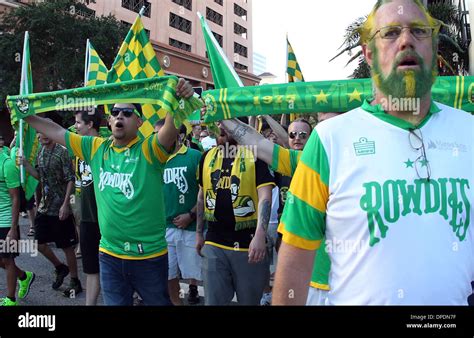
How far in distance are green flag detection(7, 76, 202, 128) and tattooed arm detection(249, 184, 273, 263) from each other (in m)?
0.92

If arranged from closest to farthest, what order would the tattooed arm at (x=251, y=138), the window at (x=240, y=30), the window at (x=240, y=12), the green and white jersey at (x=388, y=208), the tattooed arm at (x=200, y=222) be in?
the green and white jersey at (x=388, y=208), the tattooed arm at (x=251, y=138), the tattooed arm at (x=200, y=222), the window at (x=240, y=12), the window at (x=240, y=30)

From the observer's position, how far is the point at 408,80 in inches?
62.0

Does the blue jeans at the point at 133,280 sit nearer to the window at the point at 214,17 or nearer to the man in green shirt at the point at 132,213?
the man in green shirt at the point at 132,213

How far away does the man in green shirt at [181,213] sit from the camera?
471 centimetres

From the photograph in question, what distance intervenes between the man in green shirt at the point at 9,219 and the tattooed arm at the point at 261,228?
2.73 m

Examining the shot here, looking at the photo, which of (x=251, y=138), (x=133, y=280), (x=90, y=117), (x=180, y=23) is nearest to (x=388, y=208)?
(x=251, y=138)

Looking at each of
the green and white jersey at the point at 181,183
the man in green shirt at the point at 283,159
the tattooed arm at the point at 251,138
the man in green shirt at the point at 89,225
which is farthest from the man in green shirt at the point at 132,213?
the green and white jersey at the point at 181,183

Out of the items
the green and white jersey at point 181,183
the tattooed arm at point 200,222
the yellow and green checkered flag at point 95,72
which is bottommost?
the tattooed arm at point 200,222

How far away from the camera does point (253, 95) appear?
327cm

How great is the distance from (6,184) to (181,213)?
1968mm

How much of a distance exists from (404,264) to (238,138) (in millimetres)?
1745

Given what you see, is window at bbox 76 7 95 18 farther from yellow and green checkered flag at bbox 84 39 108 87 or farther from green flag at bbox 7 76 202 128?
green flag at bbox 7 76 202 128

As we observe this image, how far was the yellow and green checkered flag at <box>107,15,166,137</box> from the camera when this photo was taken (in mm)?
4230
